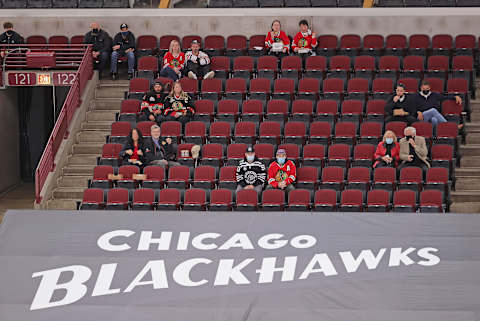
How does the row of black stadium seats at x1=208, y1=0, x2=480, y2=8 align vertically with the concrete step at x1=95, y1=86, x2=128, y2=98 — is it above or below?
above

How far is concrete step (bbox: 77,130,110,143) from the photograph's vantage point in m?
14.4

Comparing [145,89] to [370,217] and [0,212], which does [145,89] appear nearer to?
[0,212]

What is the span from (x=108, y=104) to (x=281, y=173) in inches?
180

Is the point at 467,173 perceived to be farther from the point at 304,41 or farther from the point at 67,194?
the point at 67,194

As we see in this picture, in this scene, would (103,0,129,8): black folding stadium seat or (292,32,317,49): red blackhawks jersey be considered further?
(103,0,129,8): black folding stadium seat

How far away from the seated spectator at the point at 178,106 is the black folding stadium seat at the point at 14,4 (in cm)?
510

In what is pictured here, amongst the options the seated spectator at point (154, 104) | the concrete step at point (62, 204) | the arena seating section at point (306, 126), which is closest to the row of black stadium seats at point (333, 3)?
the arena seating section at point (306, 126)

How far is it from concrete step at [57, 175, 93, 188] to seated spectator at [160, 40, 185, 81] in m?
2.45

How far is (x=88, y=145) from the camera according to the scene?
46.7 feet

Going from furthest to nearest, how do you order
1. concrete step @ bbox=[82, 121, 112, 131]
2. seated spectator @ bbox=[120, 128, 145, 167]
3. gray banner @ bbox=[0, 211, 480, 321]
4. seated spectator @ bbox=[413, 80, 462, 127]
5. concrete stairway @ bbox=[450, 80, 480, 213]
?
1. concrete step @ bbox=[82, 121, 112, 131]
2. seated spectator @ bbox=[413, 80, 462, 127]
3. seated spectator @ bbox=[120, 128, 145, 167]
4. concrete stairway @ bbox=[450, 80, 480, 213]
5. gray banner @ bbox=[0, 211, 480, 321]

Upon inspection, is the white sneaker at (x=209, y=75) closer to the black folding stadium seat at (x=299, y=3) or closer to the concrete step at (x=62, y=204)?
the black folding stadium seat at (x=299, y=3)

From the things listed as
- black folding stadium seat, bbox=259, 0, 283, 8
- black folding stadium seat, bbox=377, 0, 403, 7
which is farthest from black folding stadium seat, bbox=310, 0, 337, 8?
black folding stadium seat, bbox=377, 0, 403, 7

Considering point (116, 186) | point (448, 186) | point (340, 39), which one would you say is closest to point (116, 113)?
point (116, 186)

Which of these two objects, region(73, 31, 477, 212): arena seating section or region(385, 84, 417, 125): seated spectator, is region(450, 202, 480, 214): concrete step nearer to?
region(73, 31, 477, 212): arena seating section
